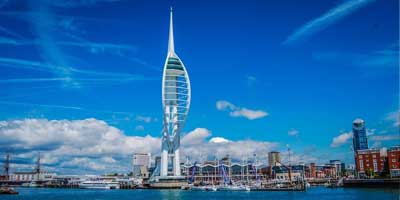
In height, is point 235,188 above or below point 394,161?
below

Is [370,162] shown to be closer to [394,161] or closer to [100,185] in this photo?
[394,161]

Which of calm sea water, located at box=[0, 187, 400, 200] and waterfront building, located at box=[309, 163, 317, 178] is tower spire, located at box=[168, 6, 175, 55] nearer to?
calm sea water, located at box=[0, 187, 400, 200]

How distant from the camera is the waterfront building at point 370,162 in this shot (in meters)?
103

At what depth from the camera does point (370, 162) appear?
105875mm

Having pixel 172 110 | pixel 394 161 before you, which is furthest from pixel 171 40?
pixel 394 161

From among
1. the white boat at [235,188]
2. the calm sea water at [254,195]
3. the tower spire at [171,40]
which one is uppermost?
the tower spire at [171,40]

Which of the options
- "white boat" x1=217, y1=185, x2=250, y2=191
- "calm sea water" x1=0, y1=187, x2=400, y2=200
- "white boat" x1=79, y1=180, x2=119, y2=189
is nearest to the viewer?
"calm sea water" x1=0, y1=187, x2=400, y2=200

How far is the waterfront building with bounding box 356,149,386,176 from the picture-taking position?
10271cm

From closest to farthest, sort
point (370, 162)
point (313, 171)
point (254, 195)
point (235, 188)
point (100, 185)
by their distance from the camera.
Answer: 1. point (254, 195)
2. point (235, 188)
3. point (370, 162)
4. point (100, 185)
5. point (313, 171)

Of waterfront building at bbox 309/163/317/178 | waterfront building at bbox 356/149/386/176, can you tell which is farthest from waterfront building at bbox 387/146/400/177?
waterfront building at bbox 309/163/317/178

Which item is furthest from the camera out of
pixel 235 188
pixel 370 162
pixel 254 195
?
pixel 370 162

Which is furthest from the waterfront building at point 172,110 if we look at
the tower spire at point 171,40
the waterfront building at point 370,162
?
the waterfront building at point 370,162

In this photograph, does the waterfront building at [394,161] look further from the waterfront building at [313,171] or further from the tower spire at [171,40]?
the waterfront building at [313,171]

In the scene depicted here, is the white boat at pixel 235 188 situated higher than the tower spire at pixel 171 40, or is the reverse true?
the tower spire at pixel 171 40
